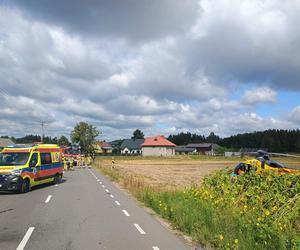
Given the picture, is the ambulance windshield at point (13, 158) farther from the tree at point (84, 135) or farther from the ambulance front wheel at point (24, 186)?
the tree at point (84, 135)

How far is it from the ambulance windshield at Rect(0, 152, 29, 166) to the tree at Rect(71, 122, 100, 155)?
78.4 meters

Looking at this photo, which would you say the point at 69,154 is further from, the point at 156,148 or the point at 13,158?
the point at 156,148

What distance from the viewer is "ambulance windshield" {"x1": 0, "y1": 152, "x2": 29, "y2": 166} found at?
2086cm

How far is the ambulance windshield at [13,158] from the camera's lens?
2086 cm

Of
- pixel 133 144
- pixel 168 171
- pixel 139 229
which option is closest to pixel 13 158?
pixel 139 229

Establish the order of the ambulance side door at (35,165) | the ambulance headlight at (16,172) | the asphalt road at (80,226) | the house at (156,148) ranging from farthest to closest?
the house at (156,148), the ambulance side door at (35,165), the ambulance headlight at (16,172), the asphalt road at (80,226)

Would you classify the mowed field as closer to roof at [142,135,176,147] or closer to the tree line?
roof at [142,135,176,147]

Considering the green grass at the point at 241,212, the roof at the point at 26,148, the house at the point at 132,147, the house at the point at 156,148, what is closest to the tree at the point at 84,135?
the house at the point at 156,148

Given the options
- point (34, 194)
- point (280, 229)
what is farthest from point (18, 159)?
point (280, 229)

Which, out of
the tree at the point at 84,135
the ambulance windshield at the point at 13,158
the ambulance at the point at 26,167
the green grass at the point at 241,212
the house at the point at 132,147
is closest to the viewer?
the green grass at the point at 241,212

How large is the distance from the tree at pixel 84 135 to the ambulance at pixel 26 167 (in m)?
75.7

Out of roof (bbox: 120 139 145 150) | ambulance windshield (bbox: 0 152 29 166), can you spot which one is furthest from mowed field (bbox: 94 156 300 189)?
roof (bbox: 120 139 145 150)

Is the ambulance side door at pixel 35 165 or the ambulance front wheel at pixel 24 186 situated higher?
the ambulance side door at pixel 35 165

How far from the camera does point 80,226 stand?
1124 centimetres
